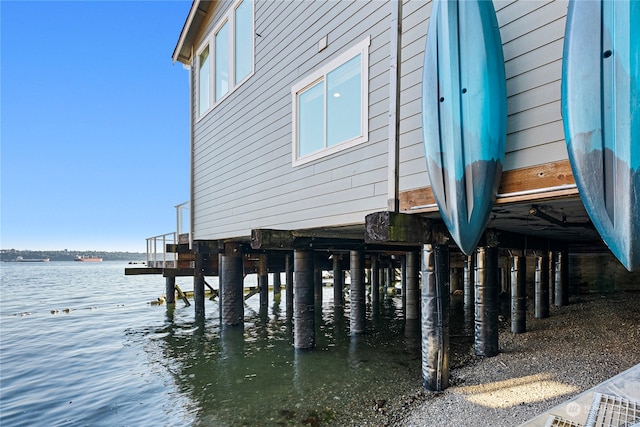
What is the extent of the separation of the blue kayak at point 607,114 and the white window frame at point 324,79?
9.38ft

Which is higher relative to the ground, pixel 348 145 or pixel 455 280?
pixel 348 145

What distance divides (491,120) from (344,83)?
3054 millimetres

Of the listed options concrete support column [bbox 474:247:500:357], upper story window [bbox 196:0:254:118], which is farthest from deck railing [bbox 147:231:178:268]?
concrete support column [bbox 474:247:500:357]

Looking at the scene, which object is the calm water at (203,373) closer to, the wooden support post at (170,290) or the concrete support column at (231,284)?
the concrete support column at (231,284)

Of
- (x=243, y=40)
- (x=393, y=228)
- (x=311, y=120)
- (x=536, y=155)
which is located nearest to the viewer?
(x=536, y=155)

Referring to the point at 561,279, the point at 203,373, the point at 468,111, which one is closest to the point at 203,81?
the point at 203,373

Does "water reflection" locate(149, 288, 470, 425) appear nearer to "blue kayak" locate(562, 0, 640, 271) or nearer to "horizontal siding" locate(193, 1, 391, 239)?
"horizontal siding" locate(193, 1, 391, 239)

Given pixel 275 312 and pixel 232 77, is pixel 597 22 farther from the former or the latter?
pixel 275 312

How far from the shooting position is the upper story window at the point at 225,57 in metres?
8.99

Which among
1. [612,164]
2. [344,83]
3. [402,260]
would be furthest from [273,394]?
[402,260]

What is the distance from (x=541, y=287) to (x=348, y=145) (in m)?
7.70

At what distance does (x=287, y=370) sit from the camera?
24.5ft

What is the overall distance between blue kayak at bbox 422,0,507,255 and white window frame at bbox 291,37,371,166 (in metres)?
1.65

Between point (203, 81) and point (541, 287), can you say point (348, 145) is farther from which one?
point (541, 287)
